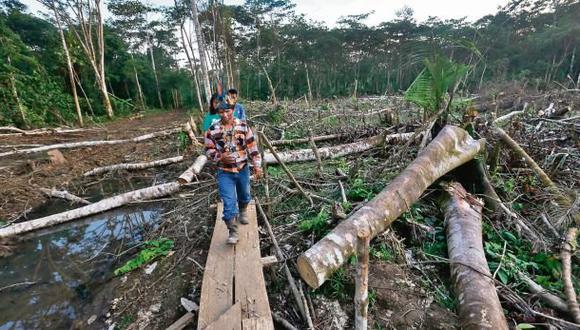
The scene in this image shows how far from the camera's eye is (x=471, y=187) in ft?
12.3

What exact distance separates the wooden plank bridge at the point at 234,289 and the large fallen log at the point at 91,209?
8.54 feet

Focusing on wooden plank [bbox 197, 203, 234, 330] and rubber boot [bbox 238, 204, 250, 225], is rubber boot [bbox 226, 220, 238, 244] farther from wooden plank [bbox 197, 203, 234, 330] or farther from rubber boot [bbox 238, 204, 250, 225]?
rubber boot [bbox 238, 204, 250, 225]

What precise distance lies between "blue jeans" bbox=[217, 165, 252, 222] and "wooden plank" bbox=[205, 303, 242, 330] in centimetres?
109

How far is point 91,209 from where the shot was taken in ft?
16.0

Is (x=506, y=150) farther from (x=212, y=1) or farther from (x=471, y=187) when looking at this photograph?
(x=212, y=1)

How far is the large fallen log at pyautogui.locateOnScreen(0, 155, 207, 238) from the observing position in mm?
4402

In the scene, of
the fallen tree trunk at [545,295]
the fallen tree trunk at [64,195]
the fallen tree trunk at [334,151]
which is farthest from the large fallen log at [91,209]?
the fallen tree trunk at [545,295]

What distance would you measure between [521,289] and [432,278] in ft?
2.30

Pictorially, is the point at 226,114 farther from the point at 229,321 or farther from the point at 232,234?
the point at 229,321

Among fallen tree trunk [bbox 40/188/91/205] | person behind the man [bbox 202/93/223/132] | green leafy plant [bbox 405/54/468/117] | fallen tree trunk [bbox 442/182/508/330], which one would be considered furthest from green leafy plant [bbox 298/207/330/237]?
fallen tree trunk [bbox 40/188/91/205]

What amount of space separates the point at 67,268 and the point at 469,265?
4613 mm

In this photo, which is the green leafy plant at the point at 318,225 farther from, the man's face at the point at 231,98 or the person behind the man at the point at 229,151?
the man's face at the point at 231,98

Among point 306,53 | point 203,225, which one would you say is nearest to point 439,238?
point 203,225

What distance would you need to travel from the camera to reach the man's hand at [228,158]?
312 cm
